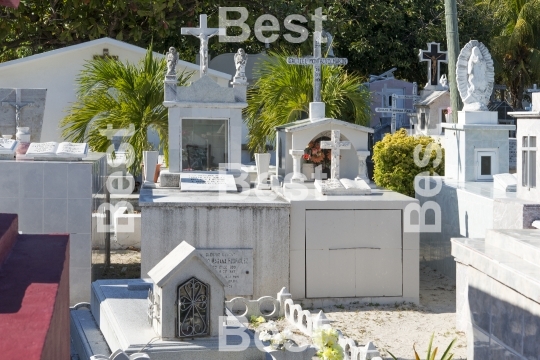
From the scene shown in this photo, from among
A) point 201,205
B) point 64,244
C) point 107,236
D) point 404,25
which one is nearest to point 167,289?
point 64,244

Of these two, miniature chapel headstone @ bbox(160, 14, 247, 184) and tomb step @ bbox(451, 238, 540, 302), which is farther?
miniature chapel headstone @ bbox(160, 14, 247, 184)

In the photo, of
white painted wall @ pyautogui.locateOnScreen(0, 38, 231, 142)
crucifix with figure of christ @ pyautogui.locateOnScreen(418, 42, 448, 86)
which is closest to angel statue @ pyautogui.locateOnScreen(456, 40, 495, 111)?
white painted wall @ pyautogui.locateOnScreen(0, 38, 231, 142)

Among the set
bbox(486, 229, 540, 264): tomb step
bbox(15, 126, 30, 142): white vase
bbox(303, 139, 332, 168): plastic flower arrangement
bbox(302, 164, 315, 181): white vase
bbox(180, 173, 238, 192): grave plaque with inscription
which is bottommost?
bbox(486, 229, 540, 264): tomb step

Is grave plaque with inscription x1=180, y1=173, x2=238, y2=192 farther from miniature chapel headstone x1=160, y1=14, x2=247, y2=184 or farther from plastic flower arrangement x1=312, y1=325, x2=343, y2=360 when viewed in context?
plastic flower arrangement x1=312, y1=325, x2=343, y2=360

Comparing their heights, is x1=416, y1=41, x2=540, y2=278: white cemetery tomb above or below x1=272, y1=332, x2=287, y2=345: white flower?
above

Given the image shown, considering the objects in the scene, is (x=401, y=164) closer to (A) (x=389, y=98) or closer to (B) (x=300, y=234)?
(B) (x=300, y=234)

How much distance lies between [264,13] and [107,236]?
1071 cm

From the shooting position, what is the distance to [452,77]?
1457 cm

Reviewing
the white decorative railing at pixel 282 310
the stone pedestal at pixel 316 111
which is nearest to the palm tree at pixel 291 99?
the stone pedestal at pixel 316 111

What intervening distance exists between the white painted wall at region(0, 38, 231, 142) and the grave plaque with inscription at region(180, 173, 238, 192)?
22.9 feet

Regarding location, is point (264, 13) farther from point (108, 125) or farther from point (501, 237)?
point (501, 237)

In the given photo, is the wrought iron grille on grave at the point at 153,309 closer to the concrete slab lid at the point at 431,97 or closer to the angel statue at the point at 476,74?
the angel statue at the point at 476,74

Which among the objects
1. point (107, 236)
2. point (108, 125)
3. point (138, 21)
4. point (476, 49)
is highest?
point (138, 21)

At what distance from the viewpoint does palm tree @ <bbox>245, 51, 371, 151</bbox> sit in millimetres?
14891
